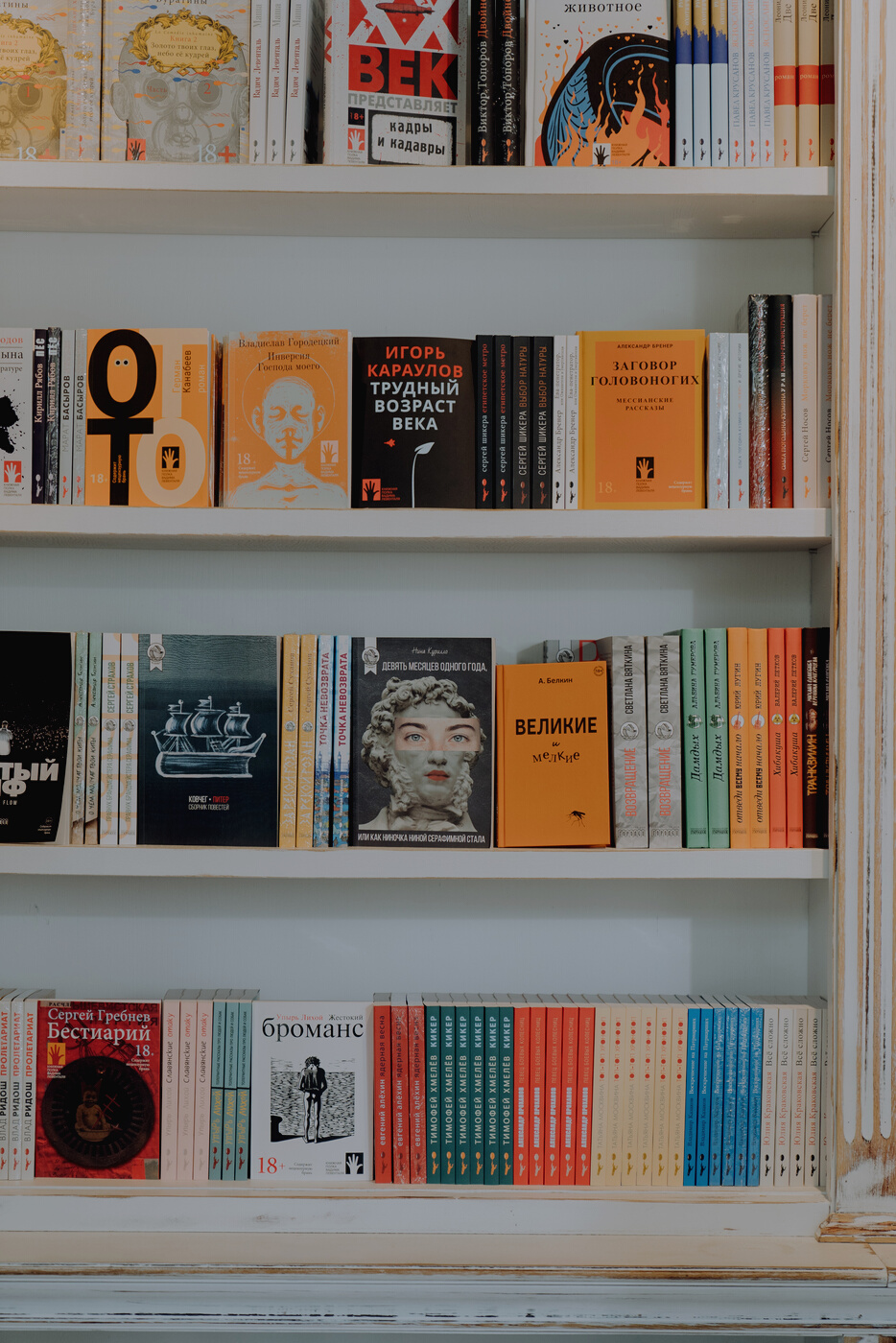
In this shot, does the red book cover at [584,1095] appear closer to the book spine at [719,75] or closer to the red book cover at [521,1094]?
the red book cover at [521,1094]

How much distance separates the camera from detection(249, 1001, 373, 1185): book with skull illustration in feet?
4.60

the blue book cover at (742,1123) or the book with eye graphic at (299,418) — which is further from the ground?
the book with eye graphic at (299,418)

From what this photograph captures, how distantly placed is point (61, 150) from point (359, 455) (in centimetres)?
61

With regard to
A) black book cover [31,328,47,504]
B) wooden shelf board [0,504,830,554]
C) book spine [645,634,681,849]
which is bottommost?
book spine [645,634,681,849]

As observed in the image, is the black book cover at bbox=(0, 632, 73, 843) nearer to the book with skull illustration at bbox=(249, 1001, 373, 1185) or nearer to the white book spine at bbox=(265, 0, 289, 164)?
the book with skull illustration at bbox=(249, 1001, 373, 1185)

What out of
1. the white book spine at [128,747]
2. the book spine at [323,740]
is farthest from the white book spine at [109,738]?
the book spine at [323,740]

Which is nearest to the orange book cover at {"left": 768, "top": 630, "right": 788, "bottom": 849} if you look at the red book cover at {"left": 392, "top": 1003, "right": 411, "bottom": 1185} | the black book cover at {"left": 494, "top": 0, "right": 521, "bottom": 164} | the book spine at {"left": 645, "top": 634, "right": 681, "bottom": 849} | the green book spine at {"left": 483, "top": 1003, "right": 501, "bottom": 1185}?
the book spine at {"left": 645, "top": 634, "right": 681, "bottom": 849}

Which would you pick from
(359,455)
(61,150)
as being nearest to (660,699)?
(359,455)

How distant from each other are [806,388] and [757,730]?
487mm

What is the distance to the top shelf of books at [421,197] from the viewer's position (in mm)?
1399

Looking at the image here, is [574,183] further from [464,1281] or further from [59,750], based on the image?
[464,1281]

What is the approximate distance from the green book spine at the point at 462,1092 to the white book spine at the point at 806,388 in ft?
2.92

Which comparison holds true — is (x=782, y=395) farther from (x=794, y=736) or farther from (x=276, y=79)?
(x=276, y=79)

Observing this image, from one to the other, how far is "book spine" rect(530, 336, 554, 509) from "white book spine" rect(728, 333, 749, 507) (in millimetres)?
253
